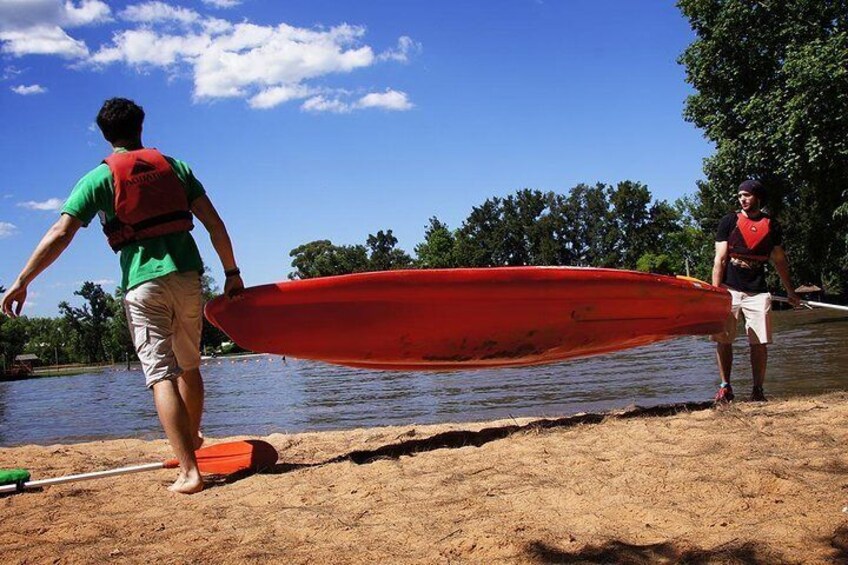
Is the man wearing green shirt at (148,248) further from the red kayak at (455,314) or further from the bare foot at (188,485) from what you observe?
the red kayak at (455,314)

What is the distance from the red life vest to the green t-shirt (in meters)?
0.03

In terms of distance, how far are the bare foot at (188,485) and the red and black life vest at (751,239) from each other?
164 inches

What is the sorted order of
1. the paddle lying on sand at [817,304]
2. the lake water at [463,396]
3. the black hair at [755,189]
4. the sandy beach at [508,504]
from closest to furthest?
the sandy beach at [508,504]
the black hair at [755,189]
the paddle lying on sand at [817,304]
the lake water at [463,396]

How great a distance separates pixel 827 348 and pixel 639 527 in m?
9.48

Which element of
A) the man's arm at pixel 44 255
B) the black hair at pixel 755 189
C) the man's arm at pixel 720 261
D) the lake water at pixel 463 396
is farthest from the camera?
the lake water at pixel 463 396

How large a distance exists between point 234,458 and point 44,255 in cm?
144

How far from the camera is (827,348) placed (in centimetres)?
1026

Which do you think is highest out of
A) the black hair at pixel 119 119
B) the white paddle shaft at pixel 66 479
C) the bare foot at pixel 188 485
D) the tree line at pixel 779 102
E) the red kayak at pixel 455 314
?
the tree line at pixel 779 102

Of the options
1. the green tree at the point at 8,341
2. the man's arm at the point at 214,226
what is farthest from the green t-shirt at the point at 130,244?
the green tree at the point at 8,341

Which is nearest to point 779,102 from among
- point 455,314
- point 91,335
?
point 455,314

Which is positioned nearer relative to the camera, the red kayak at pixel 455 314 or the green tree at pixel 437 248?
the red kayak at pixel 455 314

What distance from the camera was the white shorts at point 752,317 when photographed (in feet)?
16.7

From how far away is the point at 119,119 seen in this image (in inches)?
136

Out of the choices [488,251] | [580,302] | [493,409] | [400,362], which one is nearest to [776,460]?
[580,302]
